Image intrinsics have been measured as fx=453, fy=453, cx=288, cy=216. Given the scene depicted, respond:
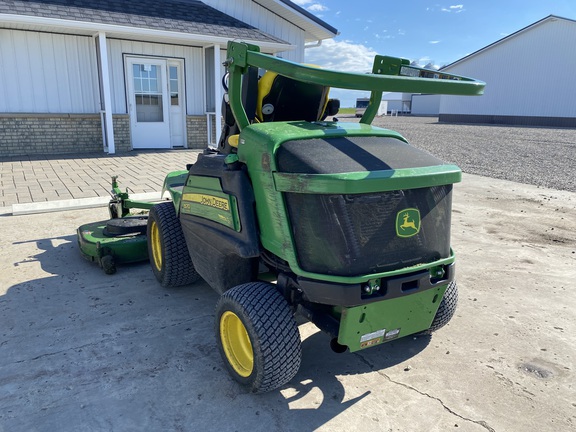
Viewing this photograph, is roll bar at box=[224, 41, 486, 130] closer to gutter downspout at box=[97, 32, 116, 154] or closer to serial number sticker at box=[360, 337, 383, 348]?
serial number sticker at box=[360, 337, 383, 348]

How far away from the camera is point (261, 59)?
2.68 metres

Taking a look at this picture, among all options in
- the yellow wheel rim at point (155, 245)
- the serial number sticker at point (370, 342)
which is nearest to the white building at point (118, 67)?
the yellow wheel rim at point (155, 245)

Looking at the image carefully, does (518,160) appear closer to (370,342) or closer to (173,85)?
(173,85)

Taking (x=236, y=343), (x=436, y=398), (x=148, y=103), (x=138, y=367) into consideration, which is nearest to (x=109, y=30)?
(x=148, y=103)

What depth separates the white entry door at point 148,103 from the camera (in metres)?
12.1

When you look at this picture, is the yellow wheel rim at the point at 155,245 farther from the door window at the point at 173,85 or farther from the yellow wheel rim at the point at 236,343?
the door window at the point at 173,85

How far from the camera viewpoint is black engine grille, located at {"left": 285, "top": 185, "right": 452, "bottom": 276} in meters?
2.34

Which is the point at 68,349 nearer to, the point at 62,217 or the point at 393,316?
the point at 393,316

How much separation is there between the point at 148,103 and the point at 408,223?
11.4 metres

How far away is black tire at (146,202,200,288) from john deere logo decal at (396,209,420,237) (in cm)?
201

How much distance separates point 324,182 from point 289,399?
4.17 ft

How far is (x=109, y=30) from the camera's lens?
10.5m

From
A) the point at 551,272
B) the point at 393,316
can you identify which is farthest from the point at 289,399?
the point at 551,272

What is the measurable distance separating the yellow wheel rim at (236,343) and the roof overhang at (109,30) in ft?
32.2
